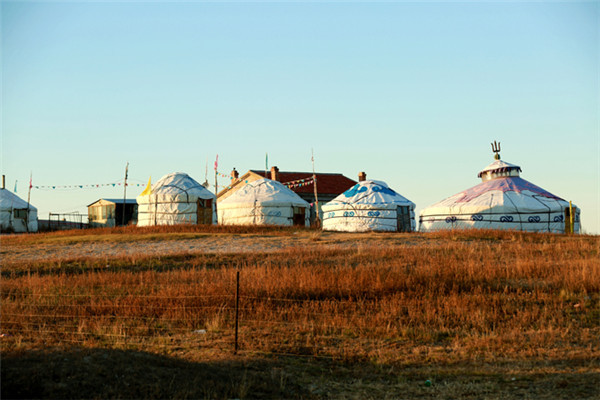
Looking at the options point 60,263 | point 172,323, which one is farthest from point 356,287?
point 60,263

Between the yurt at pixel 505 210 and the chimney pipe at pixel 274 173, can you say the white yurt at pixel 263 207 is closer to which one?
the yurt at pixel 505 210

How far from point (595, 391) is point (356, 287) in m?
4.01

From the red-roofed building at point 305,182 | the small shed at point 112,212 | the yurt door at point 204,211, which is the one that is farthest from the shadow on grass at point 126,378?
the small shed at point 112,212

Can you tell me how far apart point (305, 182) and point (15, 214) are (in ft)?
52.4

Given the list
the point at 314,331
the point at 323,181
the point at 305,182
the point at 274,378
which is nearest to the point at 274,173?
the point at 305,182

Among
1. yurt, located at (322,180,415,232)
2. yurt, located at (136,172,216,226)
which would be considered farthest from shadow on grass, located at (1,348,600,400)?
yurt, located at (136,172,216,226)

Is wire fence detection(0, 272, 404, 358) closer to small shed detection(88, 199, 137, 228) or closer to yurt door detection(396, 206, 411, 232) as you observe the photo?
yurt door detection(396, 206, 411, 232)

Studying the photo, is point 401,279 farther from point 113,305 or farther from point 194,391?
point 194,391

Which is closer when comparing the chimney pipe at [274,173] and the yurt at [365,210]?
the yurt at [365,210]

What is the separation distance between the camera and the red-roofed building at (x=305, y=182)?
33125mm

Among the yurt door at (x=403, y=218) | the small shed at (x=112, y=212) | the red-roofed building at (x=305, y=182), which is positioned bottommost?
the yurt door at (x=403, y=218)

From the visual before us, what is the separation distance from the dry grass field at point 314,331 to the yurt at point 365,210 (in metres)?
10.2

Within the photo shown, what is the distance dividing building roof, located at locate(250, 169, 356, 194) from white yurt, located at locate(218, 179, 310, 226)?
292 inches

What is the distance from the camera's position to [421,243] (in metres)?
15.8
